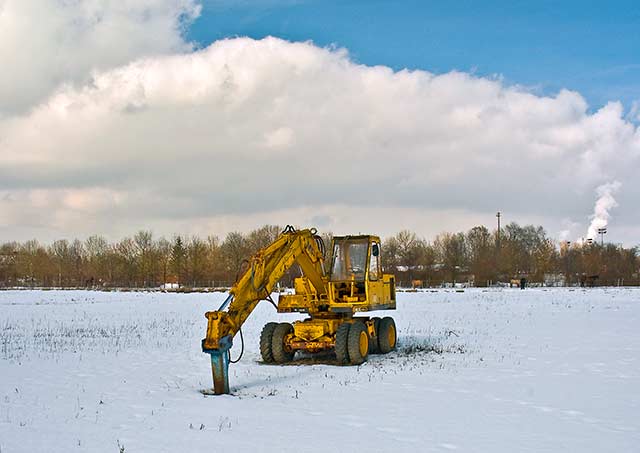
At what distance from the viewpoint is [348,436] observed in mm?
9344

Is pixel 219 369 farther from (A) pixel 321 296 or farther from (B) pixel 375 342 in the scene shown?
(B) pixel 375 342

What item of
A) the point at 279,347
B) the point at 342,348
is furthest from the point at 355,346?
the point at 279,347

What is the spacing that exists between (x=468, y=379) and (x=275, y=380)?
401cm

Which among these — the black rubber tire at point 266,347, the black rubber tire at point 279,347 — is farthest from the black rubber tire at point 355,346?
the black rubber tire at point 266,347

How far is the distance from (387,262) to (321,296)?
85.6 metres

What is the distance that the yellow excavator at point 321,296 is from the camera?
14.8m

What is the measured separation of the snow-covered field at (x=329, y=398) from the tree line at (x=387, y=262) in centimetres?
7035

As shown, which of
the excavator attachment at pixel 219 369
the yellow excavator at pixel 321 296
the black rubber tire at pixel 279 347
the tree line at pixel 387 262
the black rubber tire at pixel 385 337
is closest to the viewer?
the excavator attachment at pixel 219 369

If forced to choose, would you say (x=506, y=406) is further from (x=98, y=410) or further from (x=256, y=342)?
(x=256, y=342)

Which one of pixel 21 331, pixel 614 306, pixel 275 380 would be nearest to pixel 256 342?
pixel 275 380

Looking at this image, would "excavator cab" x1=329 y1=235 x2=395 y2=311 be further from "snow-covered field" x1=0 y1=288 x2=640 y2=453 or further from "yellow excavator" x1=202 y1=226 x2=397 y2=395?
"snow-covered field" x1=0 y1=288 x2=640 y2=453

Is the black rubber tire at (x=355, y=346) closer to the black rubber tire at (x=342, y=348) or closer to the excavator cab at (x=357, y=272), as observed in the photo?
the black rubber tire at (x=342, y=348)

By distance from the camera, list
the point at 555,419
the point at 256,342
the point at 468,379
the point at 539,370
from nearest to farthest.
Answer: the point at 555,419, the point at 468,379, the point at 539,370, the point at 256,342

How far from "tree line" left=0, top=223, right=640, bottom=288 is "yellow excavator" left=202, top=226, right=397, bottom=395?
70352 mm
